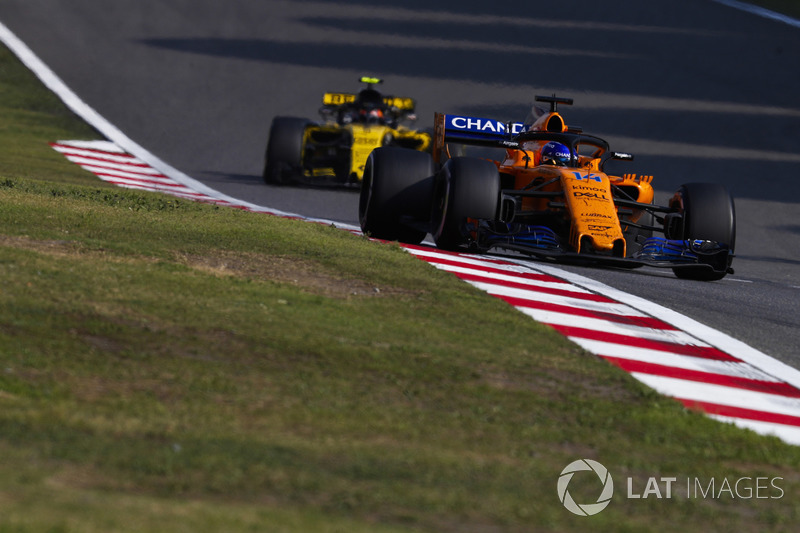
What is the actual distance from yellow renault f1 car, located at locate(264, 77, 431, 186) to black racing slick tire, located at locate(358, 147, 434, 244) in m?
5.31

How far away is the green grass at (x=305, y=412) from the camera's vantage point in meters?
3.72

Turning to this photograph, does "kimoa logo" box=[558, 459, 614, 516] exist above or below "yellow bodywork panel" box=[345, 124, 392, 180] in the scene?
below

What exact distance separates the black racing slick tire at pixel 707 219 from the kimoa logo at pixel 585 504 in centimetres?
650

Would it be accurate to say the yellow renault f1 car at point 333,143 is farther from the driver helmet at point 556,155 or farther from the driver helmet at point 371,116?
the driver helmet at point 556,155

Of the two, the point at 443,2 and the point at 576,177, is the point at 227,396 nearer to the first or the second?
the point at 576,177

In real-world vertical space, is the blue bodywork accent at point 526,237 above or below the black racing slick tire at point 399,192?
below

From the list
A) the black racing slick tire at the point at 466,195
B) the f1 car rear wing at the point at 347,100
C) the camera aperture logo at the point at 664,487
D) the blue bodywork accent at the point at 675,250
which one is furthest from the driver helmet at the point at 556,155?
the camera aperture logo at the point at 664,487

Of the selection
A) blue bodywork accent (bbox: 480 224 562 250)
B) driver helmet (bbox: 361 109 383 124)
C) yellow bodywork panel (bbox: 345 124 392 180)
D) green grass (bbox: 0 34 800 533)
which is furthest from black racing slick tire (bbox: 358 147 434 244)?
driver helmet (bbox: 361 109 383 124)

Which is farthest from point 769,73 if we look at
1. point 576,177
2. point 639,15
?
point 576,177

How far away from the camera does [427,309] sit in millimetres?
7184

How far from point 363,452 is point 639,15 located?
30.1m

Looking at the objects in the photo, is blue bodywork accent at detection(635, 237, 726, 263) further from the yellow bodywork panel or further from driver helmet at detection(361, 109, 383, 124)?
driver helmet at detection(361, 109, 383, 124)

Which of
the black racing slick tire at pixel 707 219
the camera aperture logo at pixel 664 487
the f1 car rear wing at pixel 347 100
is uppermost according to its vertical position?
the f1 car rear wing at pixel 347 100

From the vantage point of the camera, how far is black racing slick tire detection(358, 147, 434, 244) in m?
11.1
